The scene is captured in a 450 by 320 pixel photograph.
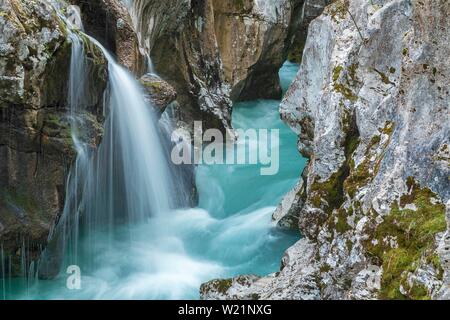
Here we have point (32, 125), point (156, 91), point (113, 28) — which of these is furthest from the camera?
point (156, 91)

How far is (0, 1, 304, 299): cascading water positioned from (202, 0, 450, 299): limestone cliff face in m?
3.05

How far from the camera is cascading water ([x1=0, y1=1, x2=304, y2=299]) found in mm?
11586

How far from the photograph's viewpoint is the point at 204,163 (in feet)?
61.8

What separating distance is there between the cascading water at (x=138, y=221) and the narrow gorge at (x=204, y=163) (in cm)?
5

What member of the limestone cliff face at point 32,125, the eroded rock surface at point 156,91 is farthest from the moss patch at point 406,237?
the eroded rock surface at point 156,91

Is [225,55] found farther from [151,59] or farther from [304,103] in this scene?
[304,103]

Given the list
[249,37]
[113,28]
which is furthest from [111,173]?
[249,37]

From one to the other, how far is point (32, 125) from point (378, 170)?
6292 mm

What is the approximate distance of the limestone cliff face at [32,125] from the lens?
10.2m

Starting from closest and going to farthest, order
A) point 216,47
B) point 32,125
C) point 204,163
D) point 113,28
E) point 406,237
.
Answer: point 406,237 < point 32,125 < point 113,28 < point 204,163 < point 216,47

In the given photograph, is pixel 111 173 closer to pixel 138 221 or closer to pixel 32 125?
pixel 138 221

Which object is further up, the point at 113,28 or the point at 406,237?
the point at 113,28

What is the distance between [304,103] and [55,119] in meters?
5.12

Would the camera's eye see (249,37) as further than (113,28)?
Yes
